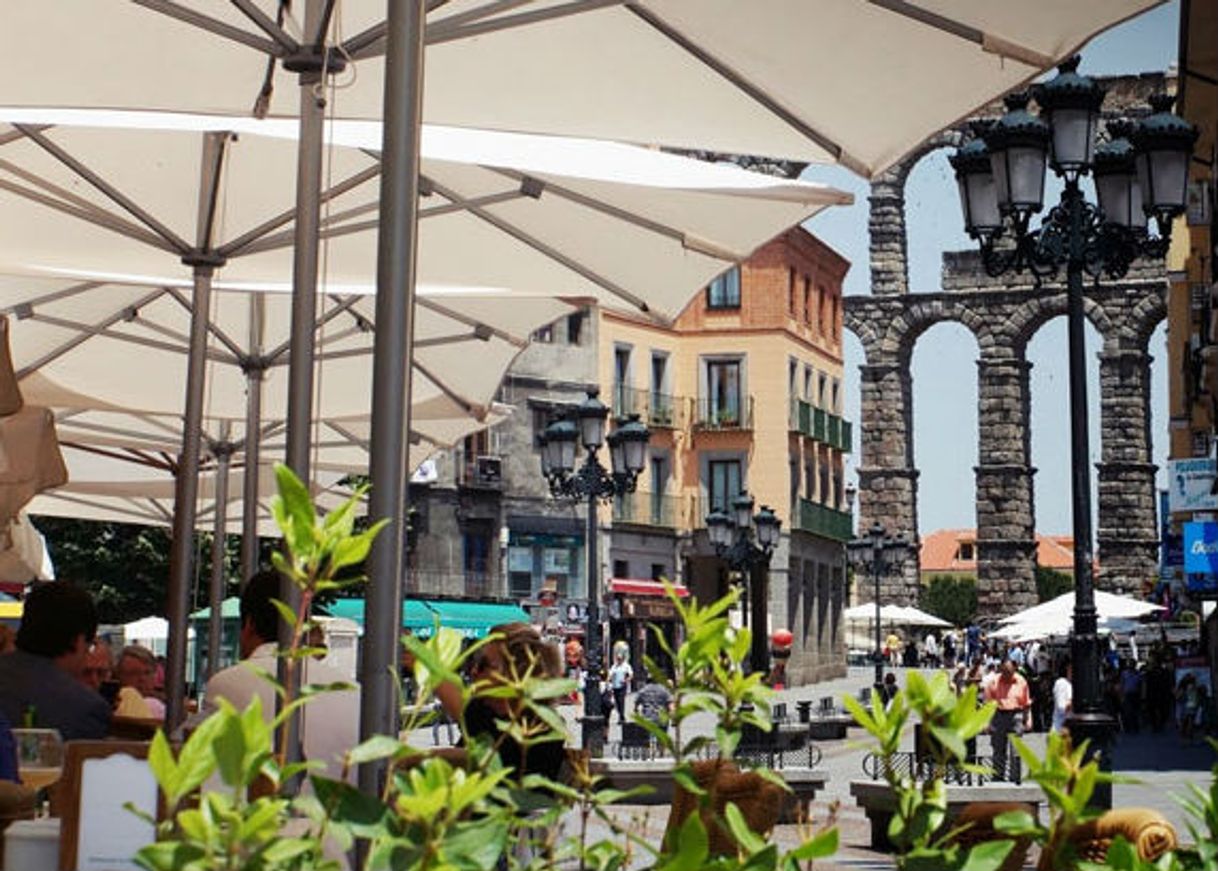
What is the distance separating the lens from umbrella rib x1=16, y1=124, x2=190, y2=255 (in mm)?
8016

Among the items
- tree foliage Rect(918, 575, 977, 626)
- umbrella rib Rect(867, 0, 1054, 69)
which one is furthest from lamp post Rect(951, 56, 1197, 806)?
tree foliage Rect(918, 575, 977, 626)

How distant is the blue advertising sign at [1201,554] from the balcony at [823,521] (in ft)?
130

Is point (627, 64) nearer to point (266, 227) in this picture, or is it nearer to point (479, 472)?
point (266, 227)

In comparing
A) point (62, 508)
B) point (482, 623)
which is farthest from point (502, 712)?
point (482, 623)

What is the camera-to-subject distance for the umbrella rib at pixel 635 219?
8586 mm

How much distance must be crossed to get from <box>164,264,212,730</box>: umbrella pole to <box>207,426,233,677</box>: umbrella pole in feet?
9.71

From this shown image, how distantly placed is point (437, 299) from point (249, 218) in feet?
6.26

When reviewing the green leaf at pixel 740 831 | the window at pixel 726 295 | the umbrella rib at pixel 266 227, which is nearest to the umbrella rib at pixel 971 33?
the umbrella rib at pixel 266 227

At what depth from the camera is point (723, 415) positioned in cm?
6053

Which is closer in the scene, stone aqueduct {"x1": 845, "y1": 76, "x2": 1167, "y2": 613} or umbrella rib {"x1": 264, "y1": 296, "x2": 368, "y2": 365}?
umbrella rib {"x1": 264, "y1": 296, "x2": 368, "y2": 365}

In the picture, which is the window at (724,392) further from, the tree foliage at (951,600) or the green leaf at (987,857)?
the green leaf at (987,857)

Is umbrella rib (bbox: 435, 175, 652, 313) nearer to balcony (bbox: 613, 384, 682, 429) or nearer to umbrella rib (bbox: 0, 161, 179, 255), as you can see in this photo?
umbrella rib (bbox: 0, 161, 179, 255)

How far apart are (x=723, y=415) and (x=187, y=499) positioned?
51379mm

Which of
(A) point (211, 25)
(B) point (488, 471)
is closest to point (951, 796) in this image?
(A) point (211, 25)
